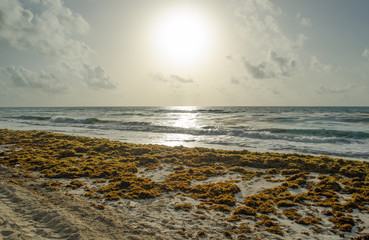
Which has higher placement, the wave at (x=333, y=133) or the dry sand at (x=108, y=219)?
the wave at (x=333, y=133)

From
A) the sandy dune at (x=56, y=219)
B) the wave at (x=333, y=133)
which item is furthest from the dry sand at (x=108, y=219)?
the wave at (x=333, y=133)

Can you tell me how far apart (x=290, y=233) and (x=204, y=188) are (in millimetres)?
2443

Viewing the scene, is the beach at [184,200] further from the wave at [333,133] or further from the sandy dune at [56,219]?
the wave at [333,133]

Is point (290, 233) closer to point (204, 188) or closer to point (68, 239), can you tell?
point (204, 188)

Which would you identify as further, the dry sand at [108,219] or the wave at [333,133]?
the wave at [333,133]

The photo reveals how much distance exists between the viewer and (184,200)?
16.8ft

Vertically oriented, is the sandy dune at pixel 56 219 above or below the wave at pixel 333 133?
below

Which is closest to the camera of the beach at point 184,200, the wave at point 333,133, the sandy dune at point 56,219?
the sandy dune at point 56,219

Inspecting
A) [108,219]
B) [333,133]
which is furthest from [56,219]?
[333,133]

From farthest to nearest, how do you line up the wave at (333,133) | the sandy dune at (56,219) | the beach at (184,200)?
the wave at (333,133), the beach at (184,200), the sandy dune at (56,219)

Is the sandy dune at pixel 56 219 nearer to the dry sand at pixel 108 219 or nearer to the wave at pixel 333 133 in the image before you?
the dry sand at pixel 108 219

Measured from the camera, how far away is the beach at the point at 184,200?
3.70 meters

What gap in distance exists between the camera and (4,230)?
337 cm

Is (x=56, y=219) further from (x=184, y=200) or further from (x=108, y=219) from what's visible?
(x=184, y=200)
